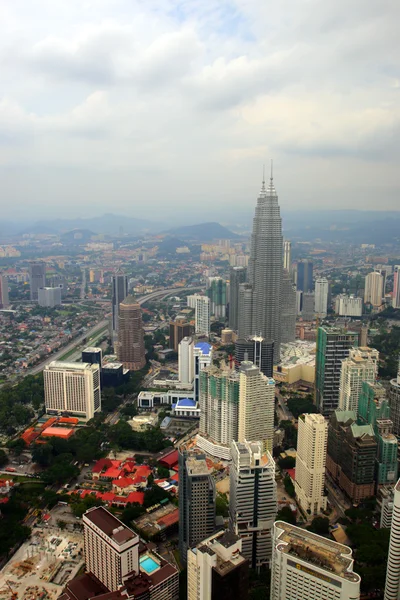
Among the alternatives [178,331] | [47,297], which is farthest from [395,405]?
[47,297]

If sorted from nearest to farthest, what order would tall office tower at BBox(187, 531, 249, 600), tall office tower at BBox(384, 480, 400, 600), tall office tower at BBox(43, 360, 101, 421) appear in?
1. tall office tower at BBox(187, 531, 249, 600)
2. tall office tower at BBox(384, 480, 400, 600)
3. tall office tower at BBox(43, 360, 101, 421)

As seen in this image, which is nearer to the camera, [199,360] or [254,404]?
[254,404]

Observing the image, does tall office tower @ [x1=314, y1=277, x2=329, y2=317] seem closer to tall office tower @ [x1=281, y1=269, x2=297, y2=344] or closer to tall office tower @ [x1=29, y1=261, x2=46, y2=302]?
tall office tower @ [x1=281, y1=269, x2=297, y2=344]

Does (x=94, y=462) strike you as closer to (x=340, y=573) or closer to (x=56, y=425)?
(x=56, y=425)

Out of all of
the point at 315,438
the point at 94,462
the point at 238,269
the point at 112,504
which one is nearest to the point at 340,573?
the point at 315,438

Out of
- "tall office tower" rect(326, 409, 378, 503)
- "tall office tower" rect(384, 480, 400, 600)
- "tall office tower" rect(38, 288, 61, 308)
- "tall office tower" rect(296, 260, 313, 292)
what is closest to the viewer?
"tall office tower" rect(384, 480, 400, 600)

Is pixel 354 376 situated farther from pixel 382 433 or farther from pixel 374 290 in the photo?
pixel 374 290

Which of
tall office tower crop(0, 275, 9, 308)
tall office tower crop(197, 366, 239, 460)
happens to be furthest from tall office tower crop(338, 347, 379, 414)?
tall office tower crop(0, 275, 9, 308)
